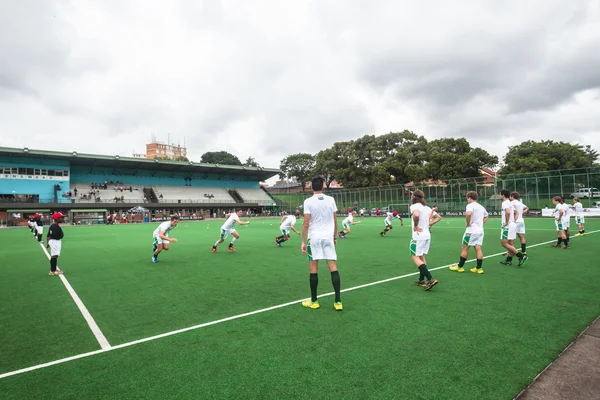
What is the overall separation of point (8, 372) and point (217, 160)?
99.0 metres

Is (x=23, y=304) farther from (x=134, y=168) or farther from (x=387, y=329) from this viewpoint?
(x=134, y=168)

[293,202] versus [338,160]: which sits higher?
[338,160]

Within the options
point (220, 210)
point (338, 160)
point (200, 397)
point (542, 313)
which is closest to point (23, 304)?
point (200, 397)

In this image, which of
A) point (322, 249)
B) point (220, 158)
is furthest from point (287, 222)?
point (220, 158)

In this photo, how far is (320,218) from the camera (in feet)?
17.6

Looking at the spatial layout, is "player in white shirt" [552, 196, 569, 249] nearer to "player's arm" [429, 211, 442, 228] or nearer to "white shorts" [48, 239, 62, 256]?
"player's arm" [429, 211, 442, 228]

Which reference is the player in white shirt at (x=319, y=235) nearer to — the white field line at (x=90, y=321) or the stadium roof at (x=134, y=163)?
the white field line at (x=90, y=321)

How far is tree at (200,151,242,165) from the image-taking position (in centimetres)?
9869

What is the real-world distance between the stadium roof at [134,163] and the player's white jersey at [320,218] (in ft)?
182

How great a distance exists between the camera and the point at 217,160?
325 feet

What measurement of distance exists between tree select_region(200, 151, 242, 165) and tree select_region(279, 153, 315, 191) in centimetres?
2501

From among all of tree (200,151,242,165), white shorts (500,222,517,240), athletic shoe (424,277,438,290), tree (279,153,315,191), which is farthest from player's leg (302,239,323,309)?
tree (200,151,242,165)

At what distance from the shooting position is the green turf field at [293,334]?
3125 mm

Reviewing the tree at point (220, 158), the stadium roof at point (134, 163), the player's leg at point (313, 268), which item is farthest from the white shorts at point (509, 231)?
the tree at point (220, 158)
